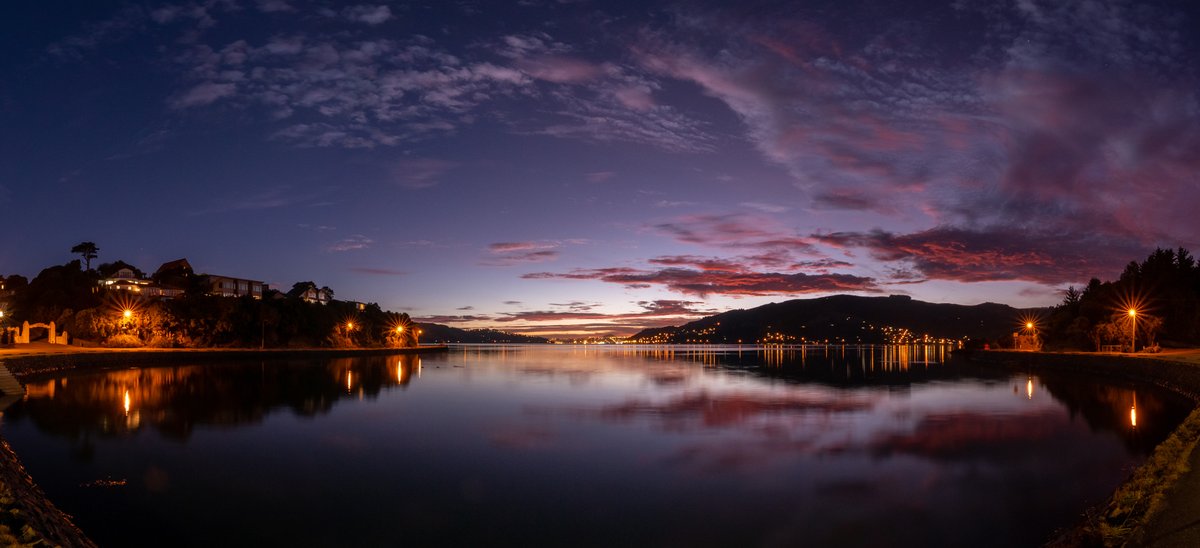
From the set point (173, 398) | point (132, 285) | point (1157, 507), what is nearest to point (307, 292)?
point (132, 285)

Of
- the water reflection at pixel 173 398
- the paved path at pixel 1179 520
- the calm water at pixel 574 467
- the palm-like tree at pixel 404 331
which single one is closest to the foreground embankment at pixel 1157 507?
the paved path at pixel 1179 520

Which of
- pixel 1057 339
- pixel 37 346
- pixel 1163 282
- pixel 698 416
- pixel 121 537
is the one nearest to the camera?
pixel 121 537

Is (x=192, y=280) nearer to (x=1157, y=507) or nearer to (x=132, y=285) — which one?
(x=132, y=285)

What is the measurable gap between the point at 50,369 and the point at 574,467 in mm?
57398

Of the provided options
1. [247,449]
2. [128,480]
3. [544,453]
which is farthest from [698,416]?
[128,480]

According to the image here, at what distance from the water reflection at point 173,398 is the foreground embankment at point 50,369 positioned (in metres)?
4.30

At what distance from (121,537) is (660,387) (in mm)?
41217

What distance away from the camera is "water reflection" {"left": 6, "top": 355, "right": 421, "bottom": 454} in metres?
27.3

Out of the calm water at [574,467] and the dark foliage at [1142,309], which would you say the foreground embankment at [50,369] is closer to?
the calm water at [574,467]

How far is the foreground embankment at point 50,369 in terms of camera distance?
31.5 ft

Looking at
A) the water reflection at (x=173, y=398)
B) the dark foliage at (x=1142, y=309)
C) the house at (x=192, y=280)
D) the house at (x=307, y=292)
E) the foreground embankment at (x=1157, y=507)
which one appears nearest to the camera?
the foreground embankment at (x=1157, y=507)

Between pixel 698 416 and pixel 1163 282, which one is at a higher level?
pixel 1163 282

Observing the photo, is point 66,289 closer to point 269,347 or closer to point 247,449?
point 269,347

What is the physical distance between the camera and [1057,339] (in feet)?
327
